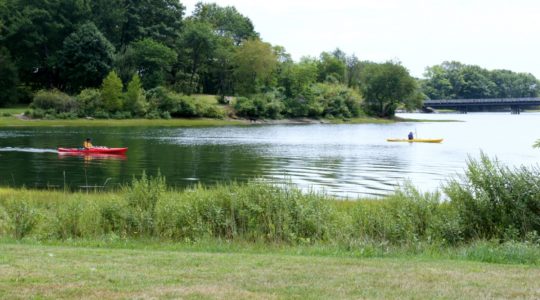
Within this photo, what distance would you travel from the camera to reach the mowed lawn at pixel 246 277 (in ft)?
28.8

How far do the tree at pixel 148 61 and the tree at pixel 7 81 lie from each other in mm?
19015

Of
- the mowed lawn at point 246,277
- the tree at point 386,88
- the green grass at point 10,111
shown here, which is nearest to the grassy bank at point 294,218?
the mowed lawn at point 246,277

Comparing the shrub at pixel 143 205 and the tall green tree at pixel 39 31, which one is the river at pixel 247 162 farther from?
the tall green tree at pixel 39 31

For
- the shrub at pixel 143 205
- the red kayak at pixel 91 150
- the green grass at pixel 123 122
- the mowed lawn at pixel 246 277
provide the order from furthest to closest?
the green grass at pixel 123 122 → the red kayak at pixel 91 150 → the shrub at pixel 143 205 → the mowed lawn at pixel 246 277

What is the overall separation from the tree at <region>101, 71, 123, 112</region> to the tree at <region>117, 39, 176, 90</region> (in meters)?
13.6

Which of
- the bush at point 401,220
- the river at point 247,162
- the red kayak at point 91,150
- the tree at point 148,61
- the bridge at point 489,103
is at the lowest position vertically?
the river at point 247,162

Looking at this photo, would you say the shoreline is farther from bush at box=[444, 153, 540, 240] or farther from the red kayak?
bush at box=[444, 153, 540, 240]

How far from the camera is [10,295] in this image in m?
8.39

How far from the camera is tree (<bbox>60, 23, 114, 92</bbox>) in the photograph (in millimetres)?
102250

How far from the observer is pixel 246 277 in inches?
390

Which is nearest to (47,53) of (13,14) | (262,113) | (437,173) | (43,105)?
(13,14)

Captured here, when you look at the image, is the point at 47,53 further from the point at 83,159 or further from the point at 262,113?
the point at 83,159

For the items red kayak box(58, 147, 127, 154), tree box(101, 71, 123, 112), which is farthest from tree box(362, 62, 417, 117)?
red kayak box(58, 147, 127, 154)

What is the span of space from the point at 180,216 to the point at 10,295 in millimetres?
8891
